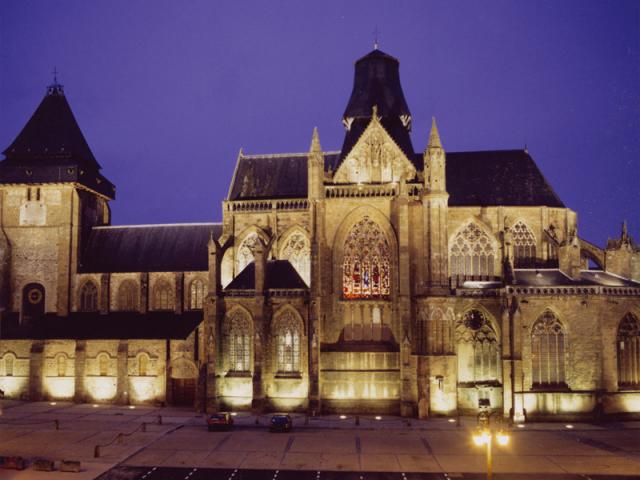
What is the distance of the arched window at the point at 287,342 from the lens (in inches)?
1783

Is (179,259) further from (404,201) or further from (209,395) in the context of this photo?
(404,201)

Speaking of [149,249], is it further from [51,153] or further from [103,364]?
[51,153]

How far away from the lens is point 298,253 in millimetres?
50812

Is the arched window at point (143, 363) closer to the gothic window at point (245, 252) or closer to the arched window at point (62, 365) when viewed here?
the arched window at point (62, 365)

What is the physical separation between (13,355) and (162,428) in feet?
66.3

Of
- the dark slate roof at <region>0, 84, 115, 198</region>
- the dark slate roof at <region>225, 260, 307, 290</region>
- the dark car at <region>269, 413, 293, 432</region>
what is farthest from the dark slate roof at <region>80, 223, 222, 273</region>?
the dark car at <region>269, 413, 293, 432</region>

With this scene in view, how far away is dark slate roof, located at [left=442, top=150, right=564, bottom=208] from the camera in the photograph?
50188mm

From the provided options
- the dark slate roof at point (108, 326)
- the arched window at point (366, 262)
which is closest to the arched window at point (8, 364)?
the dark slate roof at point (108, 326)

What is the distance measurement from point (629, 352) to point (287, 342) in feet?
76.7

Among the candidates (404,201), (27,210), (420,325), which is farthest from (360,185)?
(27,210)

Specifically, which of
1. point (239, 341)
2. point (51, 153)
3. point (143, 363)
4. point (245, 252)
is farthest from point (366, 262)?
point (51, 153)

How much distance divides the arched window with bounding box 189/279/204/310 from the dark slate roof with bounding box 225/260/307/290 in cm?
782

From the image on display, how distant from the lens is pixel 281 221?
5103 centimetres

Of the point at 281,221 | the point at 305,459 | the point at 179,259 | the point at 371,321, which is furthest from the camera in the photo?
the point at 179,259
